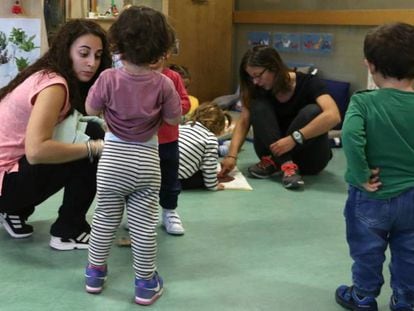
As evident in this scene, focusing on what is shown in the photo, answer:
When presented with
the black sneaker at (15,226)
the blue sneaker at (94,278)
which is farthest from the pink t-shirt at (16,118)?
the blue sneaker at (94,278)

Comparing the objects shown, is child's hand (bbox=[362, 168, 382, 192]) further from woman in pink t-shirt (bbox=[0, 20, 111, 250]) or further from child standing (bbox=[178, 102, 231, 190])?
child standing (bbox=[178, 102, 231, 190])

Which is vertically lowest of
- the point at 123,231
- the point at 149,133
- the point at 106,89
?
the point at 123,231

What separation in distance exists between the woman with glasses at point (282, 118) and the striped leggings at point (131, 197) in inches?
48.7

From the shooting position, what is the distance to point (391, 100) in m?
1.40

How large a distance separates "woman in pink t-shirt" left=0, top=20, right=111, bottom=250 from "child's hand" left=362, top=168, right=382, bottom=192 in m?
0.87

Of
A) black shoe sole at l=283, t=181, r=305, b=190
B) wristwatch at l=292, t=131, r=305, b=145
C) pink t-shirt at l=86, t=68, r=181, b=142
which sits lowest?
black shoe sole at l=283, t=181, r=305, b=190

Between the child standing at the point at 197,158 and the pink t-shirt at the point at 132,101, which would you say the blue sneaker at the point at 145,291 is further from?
the child standing at the point at 197,158

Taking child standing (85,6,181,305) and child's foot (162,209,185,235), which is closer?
child standing (85,6,181,305)

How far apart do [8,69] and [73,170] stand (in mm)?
1723

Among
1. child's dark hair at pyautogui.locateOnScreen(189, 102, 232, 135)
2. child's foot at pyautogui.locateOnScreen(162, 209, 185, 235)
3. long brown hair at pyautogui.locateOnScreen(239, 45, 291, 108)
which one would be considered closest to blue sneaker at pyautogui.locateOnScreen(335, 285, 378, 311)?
child's foot at pyautogui.locateOnScreen(162, 209, 185, 235)

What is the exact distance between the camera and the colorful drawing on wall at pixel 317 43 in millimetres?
4059

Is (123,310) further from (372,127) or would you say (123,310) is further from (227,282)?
(372,127)

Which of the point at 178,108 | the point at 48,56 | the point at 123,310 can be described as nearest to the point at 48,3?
the point at 48,56

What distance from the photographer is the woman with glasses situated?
8.86 ft
